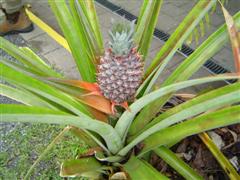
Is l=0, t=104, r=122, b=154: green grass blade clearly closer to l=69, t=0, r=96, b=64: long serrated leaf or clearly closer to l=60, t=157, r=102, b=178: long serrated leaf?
l=60, t=157, r=102, b=178: long serrated leaf

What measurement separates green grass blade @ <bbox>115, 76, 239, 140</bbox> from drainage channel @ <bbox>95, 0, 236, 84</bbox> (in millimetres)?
1151

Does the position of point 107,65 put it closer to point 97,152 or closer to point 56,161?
point 97,152

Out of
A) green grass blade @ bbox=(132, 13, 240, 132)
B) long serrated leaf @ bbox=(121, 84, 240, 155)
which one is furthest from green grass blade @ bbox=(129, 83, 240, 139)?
green grass blade @ bbox=(132, 13, 240, 132)

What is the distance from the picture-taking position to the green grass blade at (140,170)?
911 mm

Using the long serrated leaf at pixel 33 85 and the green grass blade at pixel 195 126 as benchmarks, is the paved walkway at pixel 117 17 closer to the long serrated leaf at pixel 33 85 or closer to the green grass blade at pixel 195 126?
the green grass blade at pixel 195 126

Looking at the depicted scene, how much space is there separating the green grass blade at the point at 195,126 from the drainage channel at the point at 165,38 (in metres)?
1.09

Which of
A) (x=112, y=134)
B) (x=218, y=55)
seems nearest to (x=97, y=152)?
(x=112, y=134)

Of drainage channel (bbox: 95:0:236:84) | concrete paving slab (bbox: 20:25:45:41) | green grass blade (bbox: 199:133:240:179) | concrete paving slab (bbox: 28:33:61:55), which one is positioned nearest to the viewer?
green grass blade (bbox: 199:133:240:179)

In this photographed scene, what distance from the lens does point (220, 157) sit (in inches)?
40.9

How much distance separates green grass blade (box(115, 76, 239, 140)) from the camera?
0.71 m

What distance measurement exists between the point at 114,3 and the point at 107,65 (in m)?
2.01

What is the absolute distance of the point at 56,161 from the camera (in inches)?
64.8

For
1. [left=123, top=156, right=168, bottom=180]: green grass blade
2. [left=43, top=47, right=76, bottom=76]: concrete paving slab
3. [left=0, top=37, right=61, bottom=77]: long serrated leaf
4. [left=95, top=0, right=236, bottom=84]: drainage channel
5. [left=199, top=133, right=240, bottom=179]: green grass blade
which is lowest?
[left=43, top=47, right=76, bottom=76]: concrete paving slab

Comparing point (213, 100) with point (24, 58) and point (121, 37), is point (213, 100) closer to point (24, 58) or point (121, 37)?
point (121, 37)
